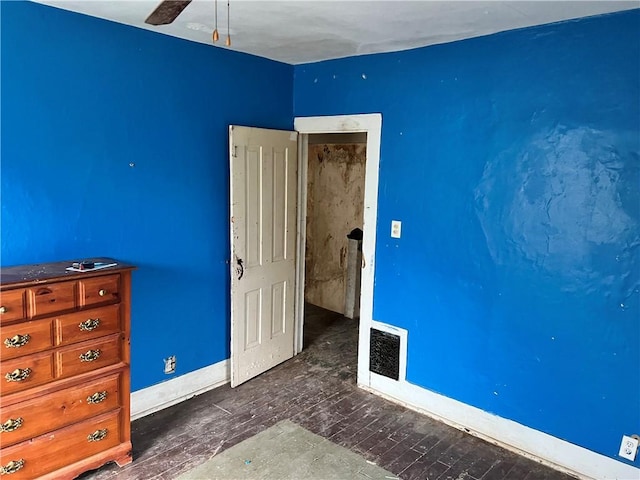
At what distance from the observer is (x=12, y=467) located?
84.3 inches

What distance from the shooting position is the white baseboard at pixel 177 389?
3.06 meters

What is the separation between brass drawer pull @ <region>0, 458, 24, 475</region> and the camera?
212 cm

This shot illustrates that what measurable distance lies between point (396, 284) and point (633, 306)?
1.42 metres

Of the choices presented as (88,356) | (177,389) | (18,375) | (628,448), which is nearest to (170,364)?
(177,389)

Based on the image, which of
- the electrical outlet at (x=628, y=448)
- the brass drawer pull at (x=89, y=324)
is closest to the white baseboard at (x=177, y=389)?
the brass drawer pull at (x=89, y=324)

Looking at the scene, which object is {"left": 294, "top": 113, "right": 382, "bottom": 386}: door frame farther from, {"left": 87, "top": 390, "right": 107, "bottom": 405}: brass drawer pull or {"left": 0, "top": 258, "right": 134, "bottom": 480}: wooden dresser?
{"left": 87, "top": 390, "right": 107, "bottom": 405}: brass drawer pull

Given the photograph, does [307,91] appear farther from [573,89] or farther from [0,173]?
[0,173]

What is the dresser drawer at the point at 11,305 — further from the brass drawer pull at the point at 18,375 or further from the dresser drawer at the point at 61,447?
the dresser drawer at the point at 61,447

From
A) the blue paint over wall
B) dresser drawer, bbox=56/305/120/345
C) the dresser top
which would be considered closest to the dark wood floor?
the blue paint over wall

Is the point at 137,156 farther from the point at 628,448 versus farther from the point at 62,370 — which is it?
the point at 628,448

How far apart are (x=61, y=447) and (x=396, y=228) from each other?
2342mm

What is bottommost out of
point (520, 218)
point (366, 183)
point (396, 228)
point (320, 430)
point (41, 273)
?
point (320, 430)

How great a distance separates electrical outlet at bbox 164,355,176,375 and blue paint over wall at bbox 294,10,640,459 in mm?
1477

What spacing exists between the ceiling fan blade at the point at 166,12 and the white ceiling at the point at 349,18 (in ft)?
0.19
